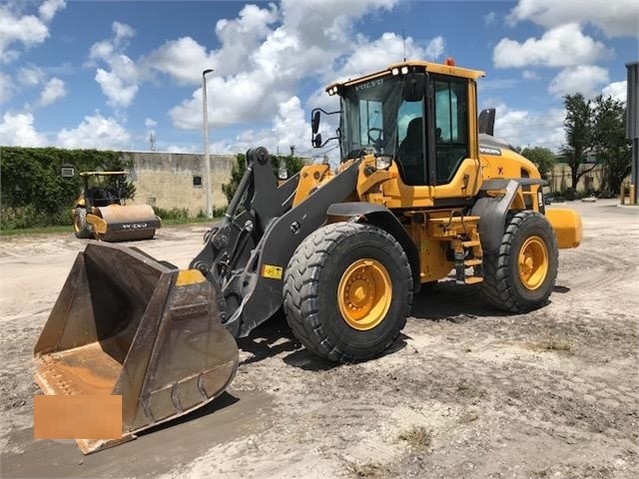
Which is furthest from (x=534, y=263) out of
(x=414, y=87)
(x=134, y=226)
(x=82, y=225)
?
(x=82, y=225)

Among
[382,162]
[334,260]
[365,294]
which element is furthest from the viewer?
[382,162]

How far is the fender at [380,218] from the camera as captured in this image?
5.21 metres

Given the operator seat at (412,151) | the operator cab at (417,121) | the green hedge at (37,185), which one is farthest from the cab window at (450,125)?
the green hedge at (37,185)

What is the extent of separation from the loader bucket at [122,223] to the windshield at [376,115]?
39.4 feet

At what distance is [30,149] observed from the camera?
74.9ft

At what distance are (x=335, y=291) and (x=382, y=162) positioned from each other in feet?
5.81

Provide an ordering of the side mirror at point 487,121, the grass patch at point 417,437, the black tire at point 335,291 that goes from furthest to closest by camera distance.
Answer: the side mirror at point 487,121 < the black tire at point 335,291 < the grass patch at point 417,437

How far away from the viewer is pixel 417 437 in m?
3.53

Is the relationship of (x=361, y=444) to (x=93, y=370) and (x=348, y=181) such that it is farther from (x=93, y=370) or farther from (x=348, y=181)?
(x=348, y=181)

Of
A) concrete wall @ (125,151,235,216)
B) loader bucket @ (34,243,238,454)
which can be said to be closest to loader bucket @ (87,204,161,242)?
concrete wall @ (125,151,235,216)

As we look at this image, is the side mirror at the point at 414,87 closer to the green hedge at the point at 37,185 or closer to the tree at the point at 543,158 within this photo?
the green hedge at the point at 37,185

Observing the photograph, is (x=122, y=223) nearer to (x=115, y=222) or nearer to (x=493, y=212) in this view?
(x=115, y=222)

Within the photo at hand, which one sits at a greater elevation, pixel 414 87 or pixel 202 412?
pixel 414 87

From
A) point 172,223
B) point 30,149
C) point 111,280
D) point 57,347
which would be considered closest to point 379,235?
point 111,280
